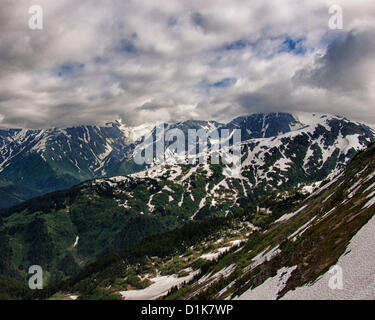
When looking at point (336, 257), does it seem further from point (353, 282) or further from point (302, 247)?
point (302, 247)

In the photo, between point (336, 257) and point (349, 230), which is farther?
point (349, 230)

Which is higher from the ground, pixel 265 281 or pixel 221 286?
pixel 265 281
